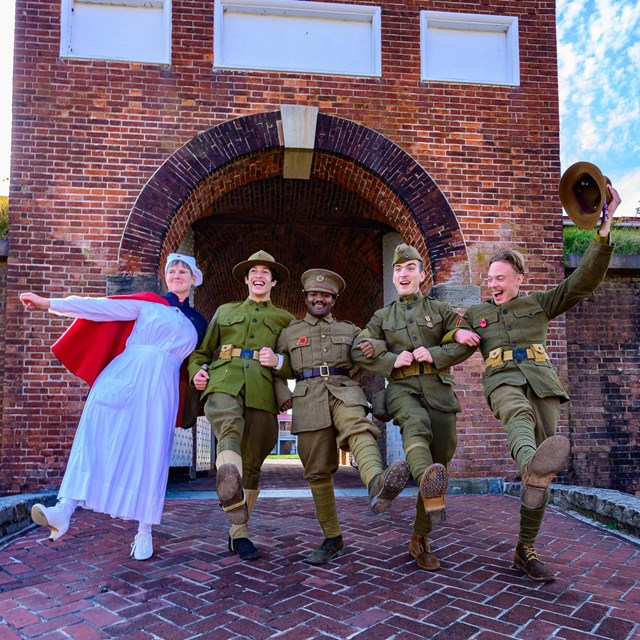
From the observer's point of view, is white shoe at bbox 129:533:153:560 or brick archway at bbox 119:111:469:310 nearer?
white shoe at bbox 129:533:153:560

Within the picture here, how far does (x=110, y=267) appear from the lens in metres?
6.74

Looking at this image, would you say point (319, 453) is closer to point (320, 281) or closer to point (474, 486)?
point (320, 281)

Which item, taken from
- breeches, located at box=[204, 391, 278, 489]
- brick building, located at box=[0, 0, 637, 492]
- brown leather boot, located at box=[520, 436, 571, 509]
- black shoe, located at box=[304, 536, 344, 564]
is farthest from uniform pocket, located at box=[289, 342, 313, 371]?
brick building, located at box=[0, 0, 637, 492]

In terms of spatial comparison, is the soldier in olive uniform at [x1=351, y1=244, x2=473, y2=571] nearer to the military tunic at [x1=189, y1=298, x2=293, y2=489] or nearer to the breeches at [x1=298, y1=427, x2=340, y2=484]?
the breeches at [x1=298, y1=427, x2=340, y2=484]

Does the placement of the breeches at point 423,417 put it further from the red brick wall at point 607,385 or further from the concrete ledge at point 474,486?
the red brick wall at point 607,385

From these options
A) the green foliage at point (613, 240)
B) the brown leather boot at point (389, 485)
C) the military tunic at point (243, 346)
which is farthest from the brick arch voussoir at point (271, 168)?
the brown leather boot at point (389, 485)

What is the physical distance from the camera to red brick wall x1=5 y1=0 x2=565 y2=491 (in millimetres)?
6559

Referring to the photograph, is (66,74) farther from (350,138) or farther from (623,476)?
(623,476)

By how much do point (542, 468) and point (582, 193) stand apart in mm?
1912

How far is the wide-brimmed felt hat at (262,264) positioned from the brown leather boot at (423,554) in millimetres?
2082

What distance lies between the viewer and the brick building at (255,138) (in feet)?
22.0

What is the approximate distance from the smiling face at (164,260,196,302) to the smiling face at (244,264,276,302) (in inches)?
19.3

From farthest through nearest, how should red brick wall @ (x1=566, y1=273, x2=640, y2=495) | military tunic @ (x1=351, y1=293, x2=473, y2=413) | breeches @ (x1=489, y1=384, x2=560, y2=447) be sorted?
red brick wall @ (x1=566, y1=273, x2=640, y2=495), military tunic @ (x1=351, y1=293, x2=473, y2=413), breeches @ (x1=489, y1=384, x2=560, y2=447)

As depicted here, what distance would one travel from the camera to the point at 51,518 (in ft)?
11.5
